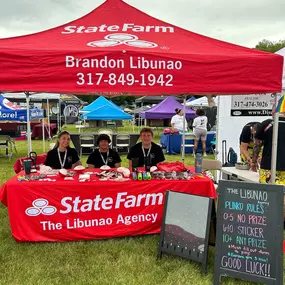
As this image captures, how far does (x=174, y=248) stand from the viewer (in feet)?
9.67

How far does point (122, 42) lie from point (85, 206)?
190 cm

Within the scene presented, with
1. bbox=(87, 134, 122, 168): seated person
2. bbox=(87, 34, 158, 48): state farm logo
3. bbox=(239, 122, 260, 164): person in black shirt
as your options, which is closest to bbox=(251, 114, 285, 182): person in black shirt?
bbox=(239, 122, 260, 164): person in black shirt

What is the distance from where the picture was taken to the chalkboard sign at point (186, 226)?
2.81 meters

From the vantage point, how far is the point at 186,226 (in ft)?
9.48

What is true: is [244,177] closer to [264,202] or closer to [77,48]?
[264,202]

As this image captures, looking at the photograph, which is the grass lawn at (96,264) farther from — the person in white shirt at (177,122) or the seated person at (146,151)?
the person in white shirt at (177,122)

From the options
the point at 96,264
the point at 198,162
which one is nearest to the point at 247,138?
the point at 198,162

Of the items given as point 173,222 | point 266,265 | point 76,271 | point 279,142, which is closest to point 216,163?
point 279,142

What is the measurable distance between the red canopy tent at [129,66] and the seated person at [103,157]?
137 cm

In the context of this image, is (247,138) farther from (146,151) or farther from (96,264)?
(96,264)

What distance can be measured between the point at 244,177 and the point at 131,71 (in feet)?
7.89

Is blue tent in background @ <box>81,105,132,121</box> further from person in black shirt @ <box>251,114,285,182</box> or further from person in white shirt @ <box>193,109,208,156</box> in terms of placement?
person in black shirt @ <box>251,114,285,182</box>

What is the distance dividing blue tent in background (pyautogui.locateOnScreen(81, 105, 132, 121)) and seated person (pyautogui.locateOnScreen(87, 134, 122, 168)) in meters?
7.80

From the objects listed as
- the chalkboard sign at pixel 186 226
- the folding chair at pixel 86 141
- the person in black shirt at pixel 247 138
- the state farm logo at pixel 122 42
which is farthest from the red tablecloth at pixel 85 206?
the folding chair at pixel 86 141
